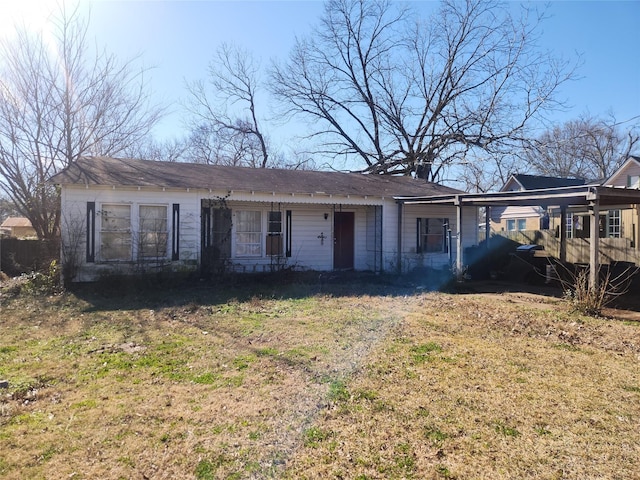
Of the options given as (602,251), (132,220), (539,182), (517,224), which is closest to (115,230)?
(132,220)

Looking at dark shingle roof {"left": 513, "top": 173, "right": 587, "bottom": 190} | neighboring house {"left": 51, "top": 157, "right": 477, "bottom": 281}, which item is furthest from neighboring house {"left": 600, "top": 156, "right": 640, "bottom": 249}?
neighboring house {"left": 51, "top": 157, "right": 477, "bottom": 281}

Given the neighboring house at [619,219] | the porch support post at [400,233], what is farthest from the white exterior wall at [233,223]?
the neighboring house at [619,219]

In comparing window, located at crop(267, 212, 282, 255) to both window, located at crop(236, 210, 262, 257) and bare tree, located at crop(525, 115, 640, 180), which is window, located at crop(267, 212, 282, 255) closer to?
window, located at crop(236, 210, 262, 257)

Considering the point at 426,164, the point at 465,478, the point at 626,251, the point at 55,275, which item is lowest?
the point at 465,478

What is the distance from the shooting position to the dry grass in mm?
3016

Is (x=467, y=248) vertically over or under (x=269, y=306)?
over

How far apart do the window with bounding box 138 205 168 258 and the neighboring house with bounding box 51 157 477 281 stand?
0.08ft

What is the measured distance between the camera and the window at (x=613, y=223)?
19500mm

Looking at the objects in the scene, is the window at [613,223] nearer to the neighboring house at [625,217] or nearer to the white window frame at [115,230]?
the neighboring house at [625,217]

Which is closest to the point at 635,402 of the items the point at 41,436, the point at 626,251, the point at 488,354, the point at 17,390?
the point at 488,354

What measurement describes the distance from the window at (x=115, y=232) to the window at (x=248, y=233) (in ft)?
10.7

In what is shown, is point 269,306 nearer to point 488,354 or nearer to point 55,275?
point 488,354

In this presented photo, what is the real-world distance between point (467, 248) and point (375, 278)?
14.7ft

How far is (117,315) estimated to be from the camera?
789 centimetres
